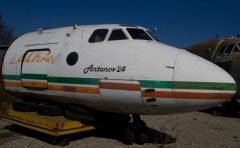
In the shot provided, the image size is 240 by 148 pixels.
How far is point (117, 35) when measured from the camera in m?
9.27

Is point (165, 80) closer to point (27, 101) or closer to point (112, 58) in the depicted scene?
point (112, 58)

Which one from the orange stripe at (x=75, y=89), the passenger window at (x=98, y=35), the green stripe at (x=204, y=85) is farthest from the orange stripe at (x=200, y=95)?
the passenger window at (x=98, y=35)

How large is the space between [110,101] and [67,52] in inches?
73.8

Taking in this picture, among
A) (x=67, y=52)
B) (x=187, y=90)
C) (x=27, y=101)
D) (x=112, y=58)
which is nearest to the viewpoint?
(x=187, y=90)

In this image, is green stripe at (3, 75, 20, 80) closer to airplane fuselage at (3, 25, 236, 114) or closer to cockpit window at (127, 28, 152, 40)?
airplane fuselage at (3, 25, 236, 114)

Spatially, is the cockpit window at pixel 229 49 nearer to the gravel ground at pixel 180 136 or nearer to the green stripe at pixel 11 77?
the gravel ground at pixel 180 136

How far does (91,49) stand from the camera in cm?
920

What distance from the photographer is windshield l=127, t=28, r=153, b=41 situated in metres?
9.17

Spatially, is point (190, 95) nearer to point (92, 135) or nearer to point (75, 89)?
point (75, 89)

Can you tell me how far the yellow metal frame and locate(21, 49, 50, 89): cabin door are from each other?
0.84 meters

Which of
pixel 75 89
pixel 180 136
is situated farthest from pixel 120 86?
pixel 180 136

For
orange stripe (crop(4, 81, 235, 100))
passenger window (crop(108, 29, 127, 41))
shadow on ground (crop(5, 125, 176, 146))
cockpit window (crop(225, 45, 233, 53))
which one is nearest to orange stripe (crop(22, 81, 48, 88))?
orange stripe (crop(4, 81, 235, 100))

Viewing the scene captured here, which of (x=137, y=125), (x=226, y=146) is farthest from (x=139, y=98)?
(x=226, y=146)

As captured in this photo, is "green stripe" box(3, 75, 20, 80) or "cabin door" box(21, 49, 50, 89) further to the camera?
"green stripe" box(3, 75, 20, 80)
